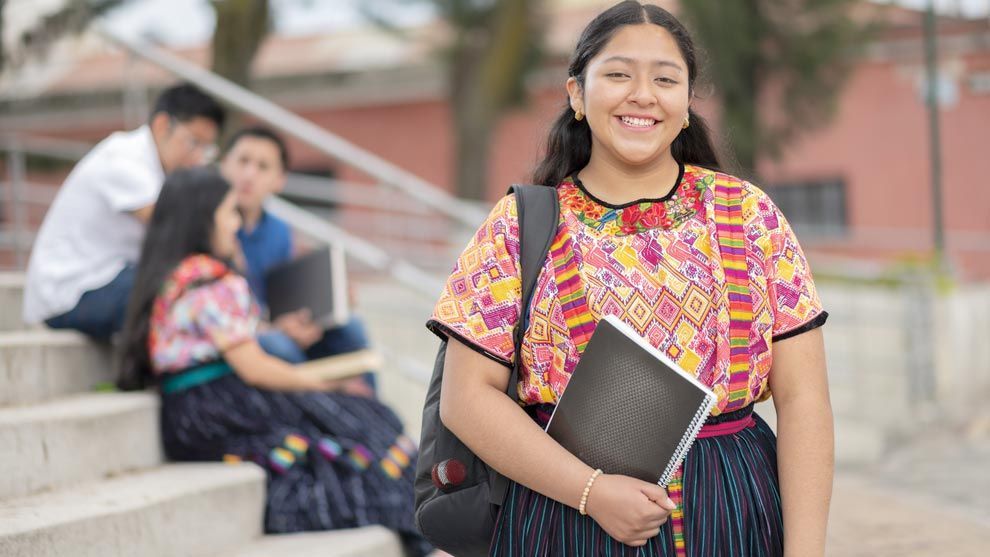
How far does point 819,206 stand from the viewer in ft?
54.6

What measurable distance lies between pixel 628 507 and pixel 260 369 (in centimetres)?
189

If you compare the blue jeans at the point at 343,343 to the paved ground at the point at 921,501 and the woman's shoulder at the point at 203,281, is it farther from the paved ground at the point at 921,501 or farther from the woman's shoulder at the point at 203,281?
the paved ground at the point at 921,501

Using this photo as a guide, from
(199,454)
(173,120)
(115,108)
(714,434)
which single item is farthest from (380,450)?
(115,108)

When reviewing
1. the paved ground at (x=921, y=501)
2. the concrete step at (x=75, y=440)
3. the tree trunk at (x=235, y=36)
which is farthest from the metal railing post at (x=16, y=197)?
the paved ground at (x=921, y=501)

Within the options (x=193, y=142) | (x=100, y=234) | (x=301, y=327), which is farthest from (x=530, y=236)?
(x=193, y=142)

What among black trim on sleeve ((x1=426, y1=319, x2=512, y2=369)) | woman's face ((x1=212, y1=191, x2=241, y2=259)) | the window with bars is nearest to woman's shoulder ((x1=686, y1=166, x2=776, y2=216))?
black trim on sleeve ((x1=426, y1=319, x2=512, y2=369))

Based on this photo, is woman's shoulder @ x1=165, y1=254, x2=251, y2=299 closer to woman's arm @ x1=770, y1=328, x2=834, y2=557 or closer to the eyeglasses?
the eyeglasses

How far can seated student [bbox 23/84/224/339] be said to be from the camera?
380cm

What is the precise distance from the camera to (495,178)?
1784cm

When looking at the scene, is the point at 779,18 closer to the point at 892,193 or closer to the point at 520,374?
the point at 892,193

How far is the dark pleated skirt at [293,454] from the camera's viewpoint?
11.3ft

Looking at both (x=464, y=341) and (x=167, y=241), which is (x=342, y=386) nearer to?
(x=167, y=241)

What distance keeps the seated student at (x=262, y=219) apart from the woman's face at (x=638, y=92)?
2.53m

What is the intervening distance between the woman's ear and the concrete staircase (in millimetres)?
1582
